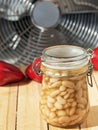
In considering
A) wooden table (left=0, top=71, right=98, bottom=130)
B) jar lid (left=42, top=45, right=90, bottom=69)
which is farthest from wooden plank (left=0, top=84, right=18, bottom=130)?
jar lid (left=42, top=45, right=90, bottom=69)

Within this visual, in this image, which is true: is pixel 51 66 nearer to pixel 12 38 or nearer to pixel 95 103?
pixel 95 103

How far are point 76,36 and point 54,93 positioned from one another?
0.45 meters

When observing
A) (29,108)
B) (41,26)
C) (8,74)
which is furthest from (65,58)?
(41,26)

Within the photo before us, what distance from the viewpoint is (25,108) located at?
798 mm

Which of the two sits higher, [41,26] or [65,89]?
[41,26]

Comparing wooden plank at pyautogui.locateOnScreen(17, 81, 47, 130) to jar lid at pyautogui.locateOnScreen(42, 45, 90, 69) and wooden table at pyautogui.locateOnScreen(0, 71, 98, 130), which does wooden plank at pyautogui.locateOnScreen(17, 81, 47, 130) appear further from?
jar lid at pyautogui.locateOnScreen(42, 45, 90, 69)

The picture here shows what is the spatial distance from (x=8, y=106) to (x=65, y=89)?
186 millimetres

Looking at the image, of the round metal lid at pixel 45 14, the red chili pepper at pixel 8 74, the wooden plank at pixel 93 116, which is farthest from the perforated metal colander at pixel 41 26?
the wooden plank at pixel 93 116

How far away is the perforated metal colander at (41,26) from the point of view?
40.3 inches

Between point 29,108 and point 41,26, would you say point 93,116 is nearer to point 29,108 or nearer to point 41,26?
point 29,108

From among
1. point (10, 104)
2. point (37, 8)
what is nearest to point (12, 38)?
point (37, 8)

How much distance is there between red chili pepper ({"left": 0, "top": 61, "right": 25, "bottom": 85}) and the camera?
36.1 inches

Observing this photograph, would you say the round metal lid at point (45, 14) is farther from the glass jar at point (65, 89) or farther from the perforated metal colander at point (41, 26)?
the glass jar at point (65, 89)

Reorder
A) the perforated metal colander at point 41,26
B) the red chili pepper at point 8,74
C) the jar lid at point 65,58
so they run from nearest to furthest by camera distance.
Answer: the jar lid at point 65,58 < the red chili pepper at point 8,74 < the perforated metal colander at point 41,26
